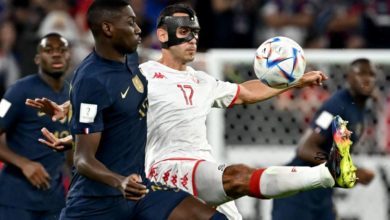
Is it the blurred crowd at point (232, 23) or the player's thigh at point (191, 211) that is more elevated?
the blurred crowd at point (232, 23)

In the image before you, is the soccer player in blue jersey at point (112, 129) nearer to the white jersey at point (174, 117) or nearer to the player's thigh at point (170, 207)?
the player's thigh at point (170, 207)

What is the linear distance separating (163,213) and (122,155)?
432 mm

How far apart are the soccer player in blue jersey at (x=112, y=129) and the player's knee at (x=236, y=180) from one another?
0.38 metres

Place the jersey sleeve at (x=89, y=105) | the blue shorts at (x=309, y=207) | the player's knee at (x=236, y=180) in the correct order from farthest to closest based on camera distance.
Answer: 1. the blue shorts at (x=309, y=207)
2. the player's knee at (x=236, y=180)
3. the jersey sleeve at (x=89, y=105)

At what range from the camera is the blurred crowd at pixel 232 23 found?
1400 cm

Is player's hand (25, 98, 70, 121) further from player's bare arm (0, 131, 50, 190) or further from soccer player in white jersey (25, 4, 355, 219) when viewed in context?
player's bare arm (0, 131, 50, 190)

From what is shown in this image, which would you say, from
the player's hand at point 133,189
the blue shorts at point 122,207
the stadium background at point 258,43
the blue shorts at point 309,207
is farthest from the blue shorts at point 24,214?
the stadium background at point 258,43

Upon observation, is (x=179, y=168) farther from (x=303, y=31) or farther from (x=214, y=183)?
(x=303, y=31)

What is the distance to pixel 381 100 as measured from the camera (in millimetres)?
11742

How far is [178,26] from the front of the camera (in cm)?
835

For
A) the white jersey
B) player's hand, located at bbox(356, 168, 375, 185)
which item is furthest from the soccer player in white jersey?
player's hand, located at bbox(356, 168, 375, 185)

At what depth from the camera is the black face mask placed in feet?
27.4

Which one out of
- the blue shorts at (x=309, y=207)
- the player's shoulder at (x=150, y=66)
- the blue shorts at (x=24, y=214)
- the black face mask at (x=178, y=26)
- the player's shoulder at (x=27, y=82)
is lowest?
the blue shorts at (x=309, y=207)

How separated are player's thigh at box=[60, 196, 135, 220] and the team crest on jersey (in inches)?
26.8
